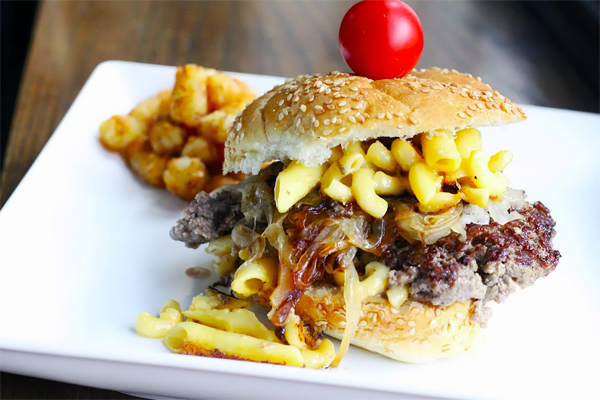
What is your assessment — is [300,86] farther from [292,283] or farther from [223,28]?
[223,28]

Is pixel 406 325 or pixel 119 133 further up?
pixel 406 325

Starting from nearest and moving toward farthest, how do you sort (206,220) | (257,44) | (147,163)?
(206,220), (147,163), (257,44)

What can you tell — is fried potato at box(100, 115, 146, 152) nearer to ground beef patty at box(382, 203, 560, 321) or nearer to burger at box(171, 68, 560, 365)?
burger at box(171, 68, 560, 365)

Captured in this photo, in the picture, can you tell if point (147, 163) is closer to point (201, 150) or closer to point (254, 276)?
point (201, 150)

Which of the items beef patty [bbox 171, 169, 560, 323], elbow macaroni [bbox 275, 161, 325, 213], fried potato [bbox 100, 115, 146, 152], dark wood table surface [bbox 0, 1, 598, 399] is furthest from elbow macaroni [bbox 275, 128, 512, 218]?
dark wood table surface [bbox 0, 1, 598, 399]

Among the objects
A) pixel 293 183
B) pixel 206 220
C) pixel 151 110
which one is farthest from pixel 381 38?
pixel 151 110

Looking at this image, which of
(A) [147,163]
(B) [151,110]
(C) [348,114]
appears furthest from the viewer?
(B) [151,110]

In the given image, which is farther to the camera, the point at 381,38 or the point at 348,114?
the point at 381,38

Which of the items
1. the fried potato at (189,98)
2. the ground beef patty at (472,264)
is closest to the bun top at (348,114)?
the ground beef patty at (472,264)
